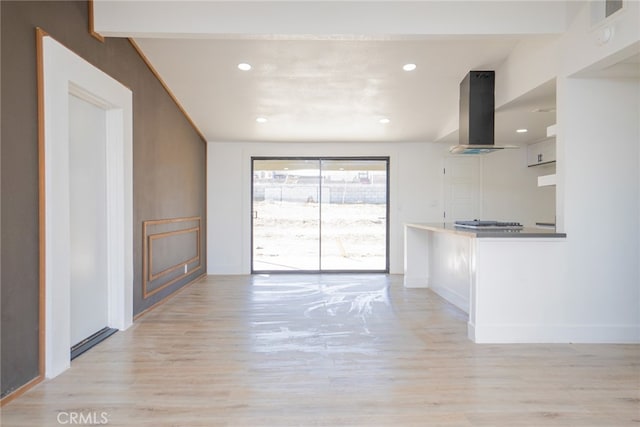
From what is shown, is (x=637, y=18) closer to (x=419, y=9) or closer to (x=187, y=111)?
(x=419, y=9)

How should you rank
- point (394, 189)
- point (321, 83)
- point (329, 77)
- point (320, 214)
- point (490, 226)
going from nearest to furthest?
1. point (490, 226)
2. point (329, 77)
3. point (321, 83)
4. point (394, 189)
5. point (320, 214)

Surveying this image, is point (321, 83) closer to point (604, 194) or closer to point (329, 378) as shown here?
point (604, 194)

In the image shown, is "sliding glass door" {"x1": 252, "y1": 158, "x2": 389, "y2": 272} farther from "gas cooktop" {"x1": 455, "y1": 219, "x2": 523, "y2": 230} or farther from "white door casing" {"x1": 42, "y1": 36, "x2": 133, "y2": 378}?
"white door casing" {"x1": 42, "y1": 36, "x2": 133, "y2": 378}

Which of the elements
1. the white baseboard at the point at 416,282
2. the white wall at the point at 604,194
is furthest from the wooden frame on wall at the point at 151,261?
the white wall at the point at 604,194

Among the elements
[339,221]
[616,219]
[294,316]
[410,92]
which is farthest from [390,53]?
[339,221]

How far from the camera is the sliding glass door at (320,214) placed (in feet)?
21.2

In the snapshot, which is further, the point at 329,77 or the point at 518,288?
the point at 329,77

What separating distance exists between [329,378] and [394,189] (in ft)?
14.4

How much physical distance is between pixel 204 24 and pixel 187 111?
95.1 inches

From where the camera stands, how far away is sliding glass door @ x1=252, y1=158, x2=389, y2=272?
6.47 m

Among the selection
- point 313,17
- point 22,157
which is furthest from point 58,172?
point 313,17

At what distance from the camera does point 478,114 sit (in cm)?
401

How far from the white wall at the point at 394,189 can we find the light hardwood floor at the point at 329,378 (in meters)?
2.63

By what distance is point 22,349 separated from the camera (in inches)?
86.1
